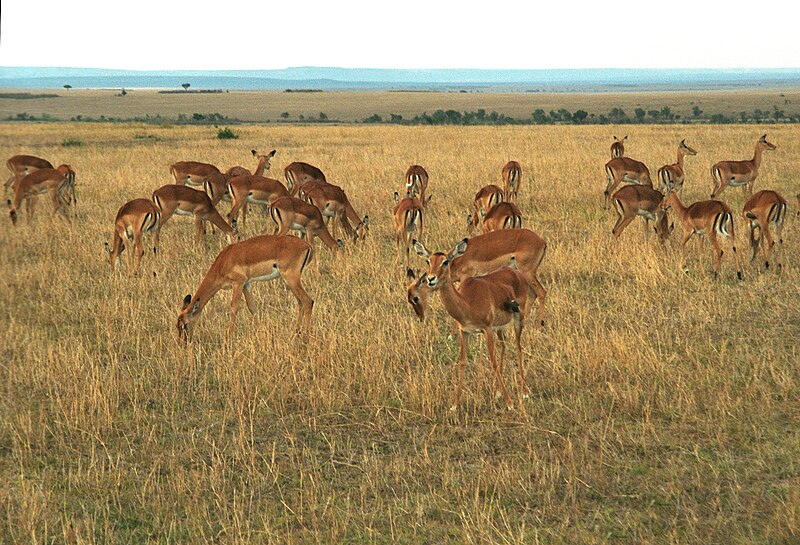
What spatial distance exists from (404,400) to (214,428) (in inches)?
55.9

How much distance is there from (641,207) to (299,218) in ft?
15.6

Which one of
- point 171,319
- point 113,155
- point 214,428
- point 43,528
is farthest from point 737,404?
point 113,155

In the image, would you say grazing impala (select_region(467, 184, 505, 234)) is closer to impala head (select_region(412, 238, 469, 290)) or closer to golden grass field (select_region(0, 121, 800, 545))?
golden grass field (select_region(0, 121, 800, 545))

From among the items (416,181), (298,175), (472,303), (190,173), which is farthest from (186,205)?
(472,303)

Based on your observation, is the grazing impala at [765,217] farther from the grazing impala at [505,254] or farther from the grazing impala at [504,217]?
the grazing impala at [505,254]

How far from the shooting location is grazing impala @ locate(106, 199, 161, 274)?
436 inches

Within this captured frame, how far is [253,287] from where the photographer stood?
33.9 feet

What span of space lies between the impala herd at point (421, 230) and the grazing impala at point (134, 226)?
0.05 feet

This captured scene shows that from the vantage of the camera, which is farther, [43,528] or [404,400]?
[404,400]

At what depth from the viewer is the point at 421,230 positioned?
1272 centimetres

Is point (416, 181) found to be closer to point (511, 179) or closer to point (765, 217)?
point (511, 179)

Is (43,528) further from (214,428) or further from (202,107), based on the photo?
(202,107)

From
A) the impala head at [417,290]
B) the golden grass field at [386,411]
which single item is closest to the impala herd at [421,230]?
the impala head at [417,290]

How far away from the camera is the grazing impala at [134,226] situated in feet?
36.3
